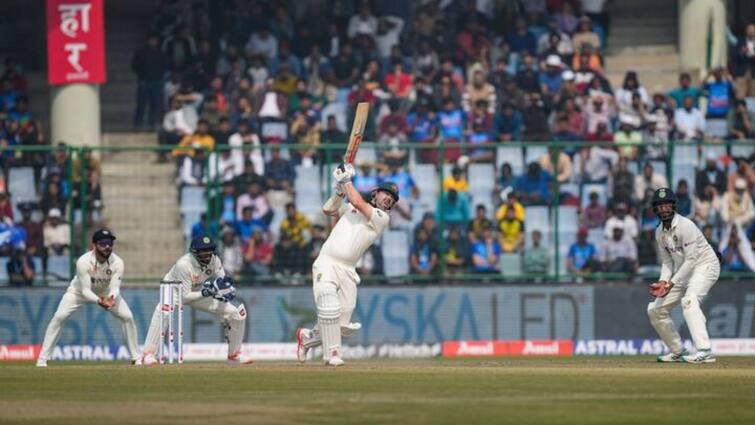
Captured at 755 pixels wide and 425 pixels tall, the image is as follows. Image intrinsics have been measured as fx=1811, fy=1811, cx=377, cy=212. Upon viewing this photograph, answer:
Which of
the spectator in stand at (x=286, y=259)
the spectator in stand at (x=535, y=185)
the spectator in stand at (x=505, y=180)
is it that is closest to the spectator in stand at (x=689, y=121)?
the spectator in stand at (x=535, y=185)

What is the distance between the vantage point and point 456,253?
28484 millimetres

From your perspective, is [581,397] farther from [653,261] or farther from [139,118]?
[139,118]

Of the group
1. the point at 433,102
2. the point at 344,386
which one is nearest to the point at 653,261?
the point at 433,102

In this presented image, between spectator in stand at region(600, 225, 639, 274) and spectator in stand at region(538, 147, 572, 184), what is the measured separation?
1.14m

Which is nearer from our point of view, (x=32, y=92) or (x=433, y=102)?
(x=433, y=102)

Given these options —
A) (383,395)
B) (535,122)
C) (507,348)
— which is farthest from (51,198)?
(383,395)

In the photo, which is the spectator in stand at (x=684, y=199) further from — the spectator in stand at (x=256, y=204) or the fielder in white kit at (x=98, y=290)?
the fielder in white kit at (x=98, y=290)

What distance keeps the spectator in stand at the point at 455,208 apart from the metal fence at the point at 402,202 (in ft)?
0.05

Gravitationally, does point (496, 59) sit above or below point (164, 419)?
above

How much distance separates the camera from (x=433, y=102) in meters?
30.9

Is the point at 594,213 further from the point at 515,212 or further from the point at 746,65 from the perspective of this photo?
the point at 746,65

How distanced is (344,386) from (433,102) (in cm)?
1440

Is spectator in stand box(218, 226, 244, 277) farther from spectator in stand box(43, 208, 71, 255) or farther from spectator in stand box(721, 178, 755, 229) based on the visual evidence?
spectator in stand box(721, 178, 755, 229)

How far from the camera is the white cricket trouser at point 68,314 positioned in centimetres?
2211
